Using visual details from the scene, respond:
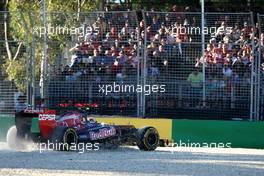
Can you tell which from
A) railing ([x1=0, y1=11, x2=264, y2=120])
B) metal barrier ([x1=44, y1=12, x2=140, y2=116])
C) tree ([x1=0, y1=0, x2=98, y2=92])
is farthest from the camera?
tree ([x1=0, y1=0, x2=98, y2=92])

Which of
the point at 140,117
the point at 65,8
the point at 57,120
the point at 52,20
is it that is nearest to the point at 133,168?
the point at 57,120

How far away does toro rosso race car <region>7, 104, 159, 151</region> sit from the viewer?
15500 millimetres

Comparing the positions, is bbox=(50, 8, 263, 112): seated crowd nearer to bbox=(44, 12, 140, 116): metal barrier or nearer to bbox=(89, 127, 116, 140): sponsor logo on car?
bbox=(44, 12, 140, 116): metal barrier

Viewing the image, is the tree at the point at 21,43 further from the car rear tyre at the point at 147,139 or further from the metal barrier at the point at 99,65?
the car rear tyre at the point at 147,139

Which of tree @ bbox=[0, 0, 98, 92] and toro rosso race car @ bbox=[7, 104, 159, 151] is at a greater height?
tree @ bbox=[0, 0, 98, 92]

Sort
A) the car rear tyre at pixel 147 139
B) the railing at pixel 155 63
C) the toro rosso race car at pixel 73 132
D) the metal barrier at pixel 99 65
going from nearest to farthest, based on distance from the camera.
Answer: the toro rosso race car at pixel 73 132
the car rear tyre at pixel 147 139
the railing at pixel 155 63
the metal barrier at pixel 99 65

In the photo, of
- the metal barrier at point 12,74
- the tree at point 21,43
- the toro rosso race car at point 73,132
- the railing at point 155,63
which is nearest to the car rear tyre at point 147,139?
the toro rosso race car at point 73,132

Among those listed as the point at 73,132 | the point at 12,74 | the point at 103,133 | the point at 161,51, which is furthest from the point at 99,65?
the point at 73,132

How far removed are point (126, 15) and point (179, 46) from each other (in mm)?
1676

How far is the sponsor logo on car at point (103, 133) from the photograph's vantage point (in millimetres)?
15750

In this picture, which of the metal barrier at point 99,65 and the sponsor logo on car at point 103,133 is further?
the metal barrier at point 99,65

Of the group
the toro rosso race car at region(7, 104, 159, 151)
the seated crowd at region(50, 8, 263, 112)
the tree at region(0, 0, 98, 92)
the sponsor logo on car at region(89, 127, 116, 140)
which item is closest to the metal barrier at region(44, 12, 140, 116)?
the seated crowd at region(50, 8, 263, 112)

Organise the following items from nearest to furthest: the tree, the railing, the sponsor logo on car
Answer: the sponsor logo on car, the railing, the tree

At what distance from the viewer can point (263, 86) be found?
57.6ft
